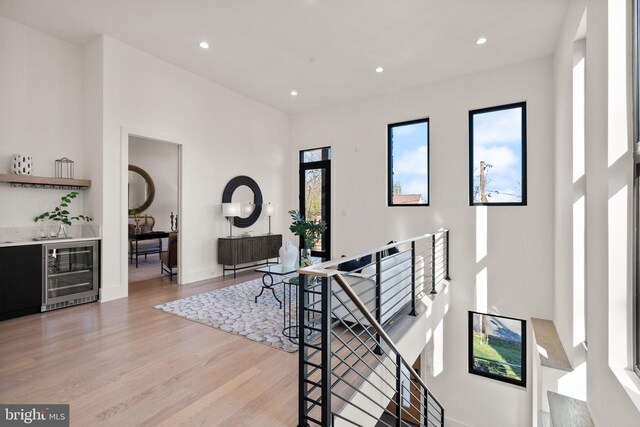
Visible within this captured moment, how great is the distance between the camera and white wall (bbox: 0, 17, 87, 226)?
362 cm

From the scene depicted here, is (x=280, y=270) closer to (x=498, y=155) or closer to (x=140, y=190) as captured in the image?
(x=498, y=155)

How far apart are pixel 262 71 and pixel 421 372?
5.67 metres

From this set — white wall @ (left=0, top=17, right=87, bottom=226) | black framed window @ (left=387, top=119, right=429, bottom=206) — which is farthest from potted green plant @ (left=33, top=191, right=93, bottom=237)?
black framed window @ (left=387, top=119, right=429, bottom=206)

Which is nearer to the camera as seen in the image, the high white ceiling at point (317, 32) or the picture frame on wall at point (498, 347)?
the high white ceiling at point (317, 32)

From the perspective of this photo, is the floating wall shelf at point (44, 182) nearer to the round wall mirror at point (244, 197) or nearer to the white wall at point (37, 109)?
the white wall at point (37, 109)

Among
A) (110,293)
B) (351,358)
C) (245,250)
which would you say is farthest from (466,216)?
(110,293)

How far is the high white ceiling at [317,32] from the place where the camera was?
11.0 feet

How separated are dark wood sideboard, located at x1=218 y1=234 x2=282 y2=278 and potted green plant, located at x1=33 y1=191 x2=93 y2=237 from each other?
6.96 ft

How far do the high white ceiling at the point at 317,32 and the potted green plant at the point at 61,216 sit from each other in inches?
85.3

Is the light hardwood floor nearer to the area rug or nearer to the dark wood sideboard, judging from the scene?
the area rug

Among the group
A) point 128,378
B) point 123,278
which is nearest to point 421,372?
point 128,378

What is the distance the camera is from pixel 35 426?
1.83 metres

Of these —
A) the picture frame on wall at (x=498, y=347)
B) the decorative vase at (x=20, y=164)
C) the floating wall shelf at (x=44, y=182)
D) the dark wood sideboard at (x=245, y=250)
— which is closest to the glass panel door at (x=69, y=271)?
the floating wall shelf at (x=44, y=182)

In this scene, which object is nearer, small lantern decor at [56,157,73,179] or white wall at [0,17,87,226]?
white wall at [0,17,87,226]
